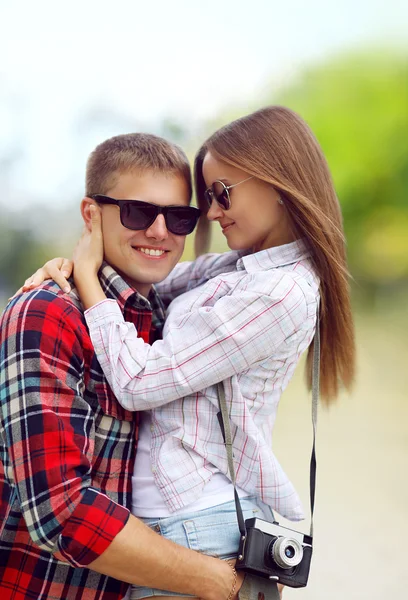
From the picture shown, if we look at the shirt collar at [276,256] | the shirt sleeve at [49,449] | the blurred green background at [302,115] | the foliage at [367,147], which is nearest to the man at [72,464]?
the shirt sleeve at [49,449]

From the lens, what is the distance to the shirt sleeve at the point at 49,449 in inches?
69.2

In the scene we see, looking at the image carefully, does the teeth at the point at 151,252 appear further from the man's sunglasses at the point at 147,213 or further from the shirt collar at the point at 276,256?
the shirt collar at the point at 276,256

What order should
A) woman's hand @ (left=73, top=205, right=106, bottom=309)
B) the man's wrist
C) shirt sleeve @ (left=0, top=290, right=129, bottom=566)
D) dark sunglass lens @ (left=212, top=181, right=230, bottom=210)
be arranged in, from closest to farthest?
shirt sleeve @ (left=0, top=290, right=129, bottom=566) → the man's wrist → woman's hand @ (left=73, top=205, right=106, bottom=309) → dark sunglass lens @ (left=212, top=181, right=230, bottom=210)

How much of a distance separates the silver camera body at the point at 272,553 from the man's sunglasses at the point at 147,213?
0.92 m

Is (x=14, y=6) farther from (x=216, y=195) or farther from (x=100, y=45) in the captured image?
(x=216, y=195)

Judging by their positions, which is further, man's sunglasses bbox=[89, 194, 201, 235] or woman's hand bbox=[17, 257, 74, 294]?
man's sunglasses bbox=[89, 194, 201, 235]

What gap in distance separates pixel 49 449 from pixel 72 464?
0.07 meters

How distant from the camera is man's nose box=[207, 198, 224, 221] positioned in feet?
7.66

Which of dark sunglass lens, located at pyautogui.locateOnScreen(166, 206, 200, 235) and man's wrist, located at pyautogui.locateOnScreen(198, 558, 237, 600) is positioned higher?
dark sunglass lens, located at pyautogui.locateOnScreen(166, 206, 200, 235)

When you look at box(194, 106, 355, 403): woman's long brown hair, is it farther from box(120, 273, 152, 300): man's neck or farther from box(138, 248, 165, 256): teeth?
box(120, 273, 152, 300): man's neck

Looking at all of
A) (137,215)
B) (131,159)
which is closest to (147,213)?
(137,215)

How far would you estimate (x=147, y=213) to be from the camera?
2.19 metres

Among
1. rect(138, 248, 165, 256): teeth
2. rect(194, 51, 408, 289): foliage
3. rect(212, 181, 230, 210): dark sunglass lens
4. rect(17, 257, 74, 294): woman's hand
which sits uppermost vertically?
rect(212, 181, 230, 210): dark sunglass lens

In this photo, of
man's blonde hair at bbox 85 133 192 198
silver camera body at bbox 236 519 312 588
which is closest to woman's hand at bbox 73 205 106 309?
man's blonde hair at bbox 85 133 192 198
